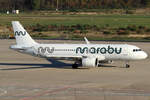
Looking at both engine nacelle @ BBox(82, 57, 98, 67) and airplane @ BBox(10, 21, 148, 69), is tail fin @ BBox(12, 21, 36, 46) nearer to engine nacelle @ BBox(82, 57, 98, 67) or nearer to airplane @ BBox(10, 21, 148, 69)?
airplane @ BBox(10, 21, 148, 69)

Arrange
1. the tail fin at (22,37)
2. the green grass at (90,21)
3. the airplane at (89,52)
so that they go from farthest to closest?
the green grass at (90,21)
the tail fin at (22,37)
the airplane at (89,52)

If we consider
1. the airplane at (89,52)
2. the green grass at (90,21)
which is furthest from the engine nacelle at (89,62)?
the green grass at (90,21)

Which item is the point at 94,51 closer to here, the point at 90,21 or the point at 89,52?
the point at 89,52

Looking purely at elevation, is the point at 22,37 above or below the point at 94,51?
above

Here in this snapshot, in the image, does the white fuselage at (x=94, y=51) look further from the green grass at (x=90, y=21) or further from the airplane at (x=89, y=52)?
the green grass at (x=90, y=21)

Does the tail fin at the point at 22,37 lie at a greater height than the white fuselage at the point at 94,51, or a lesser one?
greater

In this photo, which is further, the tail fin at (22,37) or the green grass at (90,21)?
the green grass at (90,21)

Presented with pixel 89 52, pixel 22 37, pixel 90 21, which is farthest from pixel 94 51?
pixel 90 21

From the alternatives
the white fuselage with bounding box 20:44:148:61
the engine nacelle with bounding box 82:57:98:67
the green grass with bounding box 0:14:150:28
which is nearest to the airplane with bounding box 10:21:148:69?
the white fuselage with bounding box 20:44:148:61

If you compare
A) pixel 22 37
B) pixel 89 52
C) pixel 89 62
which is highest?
pixel 22 37

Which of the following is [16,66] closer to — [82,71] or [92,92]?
[82,71]

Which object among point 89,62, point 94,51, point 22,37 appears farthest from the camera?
point 22,37

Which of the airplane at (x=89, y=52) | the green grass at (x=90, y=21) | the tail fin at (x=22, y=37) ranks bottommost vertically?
the green grass at (x=90, y=21)

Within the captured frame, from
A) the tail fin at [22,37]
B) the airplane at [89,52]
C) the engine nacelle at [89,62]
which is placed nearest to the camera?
the engine nacelle at [89,62]
